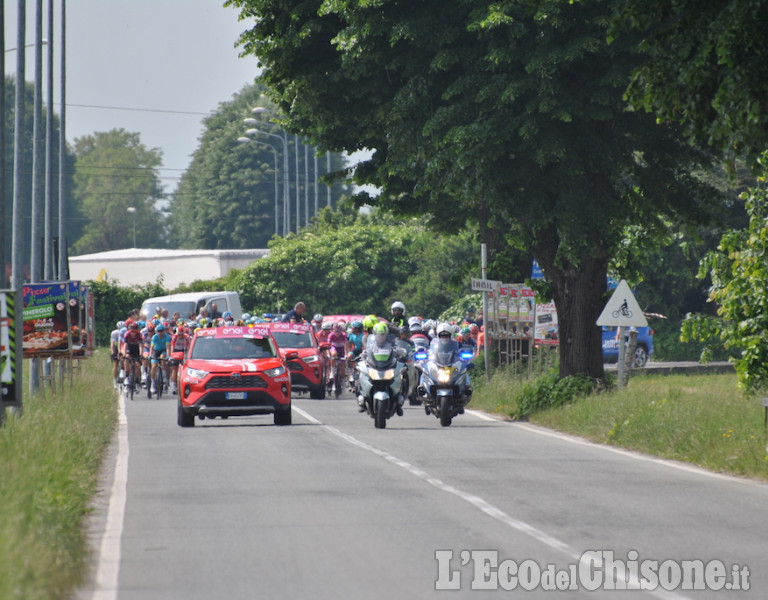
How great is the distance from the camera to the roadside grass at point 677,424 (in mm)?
17047

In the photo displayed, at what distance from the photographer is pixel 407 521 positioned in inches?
469

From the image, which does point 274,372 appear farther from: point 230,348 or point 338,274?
point 338,274

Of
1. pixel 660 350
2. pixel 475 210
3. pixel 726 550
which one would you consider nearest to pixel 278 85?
pixel 475 210

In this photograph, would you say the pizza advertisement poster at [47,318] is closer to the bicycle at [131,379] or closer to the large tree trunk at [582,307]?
the large tree trunk at [582,307]

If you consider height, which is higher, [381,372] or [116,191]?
[116,191]

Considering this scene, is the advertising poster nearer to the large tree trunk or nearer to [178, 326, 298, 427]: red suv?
[178, 326, 298, 427]: red suv

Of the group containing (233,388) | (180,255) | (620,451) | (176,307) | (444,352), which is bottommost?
(620,451)

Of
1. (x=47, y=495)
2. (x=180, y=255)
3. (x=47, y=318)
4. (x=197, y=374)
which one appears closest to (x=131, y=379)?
(x=47, y=318)

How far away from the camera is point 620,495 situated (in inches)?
548

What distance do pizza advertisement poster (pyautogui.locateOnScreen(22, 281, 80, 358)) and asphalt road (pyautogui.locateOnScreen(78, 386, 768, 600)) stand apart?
6.00 metres

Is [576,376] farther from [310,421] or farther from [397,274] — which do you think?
[397,274]

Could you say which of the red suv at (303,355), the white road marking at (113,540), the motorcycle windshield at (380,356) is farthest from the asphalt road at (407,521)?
the red suv at (303,355)

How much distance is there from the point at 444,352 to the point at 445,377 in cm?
53

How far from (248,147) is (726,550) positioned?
11002 cm
